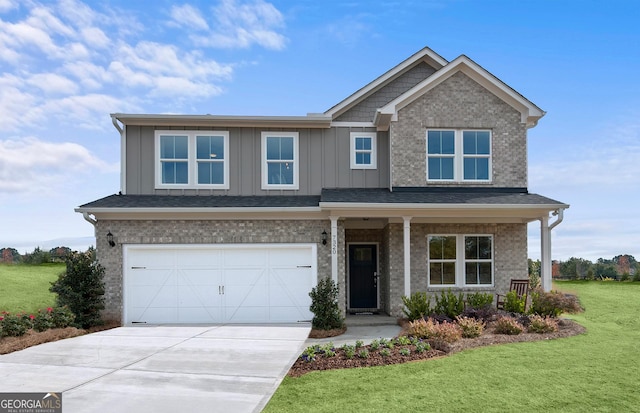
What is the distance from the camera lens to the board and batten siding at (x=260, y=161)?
14.8 metres

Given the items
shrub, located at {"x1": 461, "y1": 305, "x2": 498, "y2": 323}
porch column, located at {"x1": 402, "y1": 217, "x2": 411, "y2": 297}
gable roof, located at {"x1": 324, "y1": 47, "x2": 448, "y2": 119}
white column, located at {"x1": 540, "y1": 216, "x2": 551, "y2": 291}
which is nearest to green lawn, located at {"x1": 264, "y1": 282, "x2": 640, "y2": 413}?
shrub, located at {"x1": 461, "y1": 305, "x2": 498, "y2": 323}

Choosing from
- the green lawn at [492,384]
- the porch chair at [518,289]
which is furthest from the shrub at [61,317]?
the porch chair at [518,289]

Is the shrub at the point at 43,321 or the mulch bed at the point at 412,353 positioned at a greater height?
the shrub at the point at 43,321

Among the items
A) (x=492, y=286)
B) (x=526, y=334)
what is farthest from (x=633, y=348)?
(x=492, y=286)

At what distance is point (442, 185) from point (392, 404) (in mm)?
9317

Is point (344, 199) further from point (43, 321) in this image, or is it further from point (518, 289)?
point (43, 321)

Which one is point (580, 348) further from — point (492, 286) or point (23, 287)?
point (23, 287)

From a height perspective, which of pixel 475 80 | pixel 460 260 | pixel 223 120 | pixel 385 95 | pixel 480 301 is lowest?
pixel 480 301

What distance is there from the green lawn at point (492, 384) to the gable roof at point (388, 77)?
8.58 m

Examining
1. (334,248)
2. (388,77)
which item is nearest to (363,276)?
(334,248)

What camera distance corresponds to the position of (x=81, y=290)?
1272cm

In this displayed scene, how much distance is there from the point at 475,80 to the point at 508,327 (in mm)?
7617

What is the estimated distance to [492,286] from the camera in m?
14.7

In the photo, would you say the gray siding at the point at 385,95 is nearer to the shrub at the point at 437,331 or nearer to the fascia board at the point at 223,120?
the fascia board at the point at 223,120
